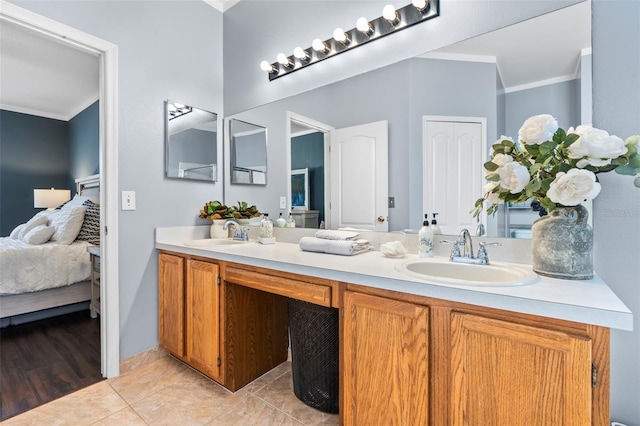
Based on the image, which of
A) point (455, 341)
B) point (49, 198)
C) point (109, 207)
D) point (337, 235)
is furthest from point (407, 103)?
point (49, 198)

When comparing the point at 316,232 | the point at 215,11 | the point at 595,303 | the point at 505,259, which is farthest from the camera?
the point at 215,11

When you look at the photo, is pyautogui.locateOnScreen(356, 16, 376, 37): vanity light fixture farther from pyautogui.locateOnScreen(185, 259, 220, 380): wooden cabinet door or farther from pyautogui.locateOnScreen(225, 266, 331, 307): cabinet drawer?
pyautogui.locateOnScreen(185, 259, 220, 380): wooden cabinet door

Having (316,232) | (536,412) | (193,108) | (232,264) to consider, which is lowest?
(536,412)

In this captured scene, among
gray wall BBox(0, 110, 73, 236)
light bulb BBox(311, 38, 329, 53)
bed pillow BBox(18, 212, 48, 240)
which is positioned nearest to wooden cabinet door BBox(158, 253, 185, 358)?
light bulb BBox(311, 38, 329, 53)

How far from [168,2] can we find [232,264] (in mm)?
1934

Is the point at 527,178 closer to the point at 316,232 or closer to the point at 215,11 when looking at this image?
the point at 316,232

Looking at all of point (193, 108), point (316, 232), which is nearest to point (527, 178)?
point (316, 232)

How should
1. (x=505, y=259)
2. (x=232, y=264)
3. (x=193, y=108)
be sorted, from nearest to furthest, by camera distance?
(x=505, y=259)
(x=232, y=264)
(x=193, y=108)

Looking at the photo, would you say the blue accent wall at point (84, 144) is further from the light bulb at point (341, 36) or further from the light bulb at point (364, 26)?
the light bulb at point (364, 26)

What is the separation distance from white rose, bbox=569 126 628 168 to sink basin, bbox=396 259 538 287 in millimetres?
393

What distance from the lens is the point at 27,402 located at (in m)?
1.59

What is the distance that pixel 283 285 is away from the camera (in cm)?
134

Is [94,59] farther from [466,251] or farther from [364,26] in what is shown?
[466,251]

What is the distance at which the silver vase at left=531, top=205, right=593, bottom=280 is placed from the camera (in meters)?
0.94
